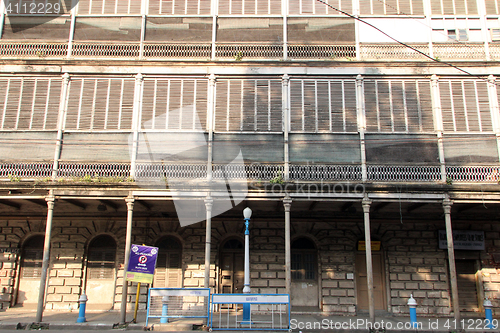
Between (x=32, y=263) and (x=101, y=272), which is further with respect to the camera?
(x=32, y=263)

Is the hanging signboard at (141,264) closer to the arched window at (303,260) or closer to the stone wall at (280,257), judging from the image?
the stone wall at (280,257)

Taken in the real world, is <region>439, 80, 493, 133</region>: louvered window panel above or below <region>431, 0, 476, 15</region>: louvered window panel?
below

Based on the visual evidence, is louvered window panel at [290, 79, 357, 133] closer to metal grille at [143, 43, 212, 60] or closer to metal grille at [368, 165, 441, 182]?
metal grille at [368, 165, 441, 182]

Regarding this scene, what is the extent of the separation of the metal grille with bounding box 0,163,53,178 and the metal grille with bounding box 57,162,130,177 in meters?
0.56

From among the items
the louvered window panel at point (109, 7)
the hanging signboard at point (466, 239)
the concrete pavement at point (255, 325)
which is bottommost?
the concrete pavement at point (255, 325)

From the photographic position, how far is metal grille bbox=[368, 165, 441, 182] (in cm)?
1504

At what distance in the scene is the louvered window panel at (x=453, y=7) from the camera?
17.0 m

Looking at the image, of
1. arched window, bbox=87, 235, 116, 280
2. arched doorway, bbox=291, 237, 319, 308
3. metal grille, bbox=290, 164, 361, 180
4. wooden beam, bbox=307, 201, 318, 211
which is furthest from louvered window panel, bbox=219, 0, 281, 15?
arched window, bbox=87, 235, 116, 280

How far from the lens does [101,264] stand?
17.5 m

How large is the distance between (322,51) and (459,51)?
5601 millimetres

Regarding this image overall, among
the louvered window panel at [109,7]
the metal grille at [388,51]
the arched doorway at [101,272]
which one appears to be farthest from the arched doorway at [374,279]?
the louvered window panel at [109,7]

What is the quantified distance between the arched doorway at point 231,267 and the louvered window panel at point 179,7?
10.0 metres

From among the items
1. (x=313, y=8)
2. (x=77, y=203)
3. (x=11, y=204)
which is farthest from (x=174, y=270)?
(x=313, y=8)

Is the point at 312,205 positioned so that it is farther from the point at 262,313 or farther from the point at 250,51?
the point at 250,51
